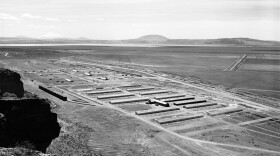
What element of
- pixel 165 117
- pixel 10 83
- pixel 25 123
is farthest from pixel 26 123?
pixel 165 117

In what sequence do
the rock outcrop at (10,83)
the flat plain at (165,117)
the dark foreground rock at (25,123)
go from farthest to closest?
the rock outcrop at (10,83) → the flat plain at (165,117) → the dark foreground rock at (25,123)

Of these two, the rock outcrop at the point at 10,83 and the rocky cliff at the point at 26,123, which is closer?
the rocky cliff at the point at 26,123

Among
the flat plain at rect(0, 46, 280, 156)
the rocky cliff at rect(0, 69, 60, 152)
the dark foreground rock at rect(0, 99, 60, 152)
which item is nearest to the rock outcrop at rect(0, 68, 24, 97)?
the flat plain at rect(0, 46, 280, 156)

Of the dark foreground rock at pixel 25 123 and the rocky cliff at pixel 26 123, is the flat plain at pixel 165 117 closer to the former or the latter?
the rocky cliff at pixel 26 123

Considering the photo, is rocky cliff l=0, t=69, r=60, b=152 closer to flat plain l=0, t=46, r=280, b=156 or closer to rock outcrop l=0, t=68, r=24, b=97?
flat plain l=0, t=46, r=280, b=156

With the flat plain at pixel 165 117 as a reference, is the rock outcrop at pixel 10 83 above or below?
above

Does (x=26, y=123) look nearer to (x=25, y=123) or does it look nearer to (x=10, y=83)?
(x=25, y=123)

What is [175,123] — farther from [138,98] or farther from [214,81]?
[214,81]

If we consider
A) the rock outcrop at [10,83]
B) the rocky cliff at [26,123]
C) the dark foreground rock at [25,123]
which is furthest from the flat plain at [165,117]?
the rock outcrop at [10,83]

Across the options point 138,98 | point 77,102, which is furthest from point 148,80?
point 77,102
